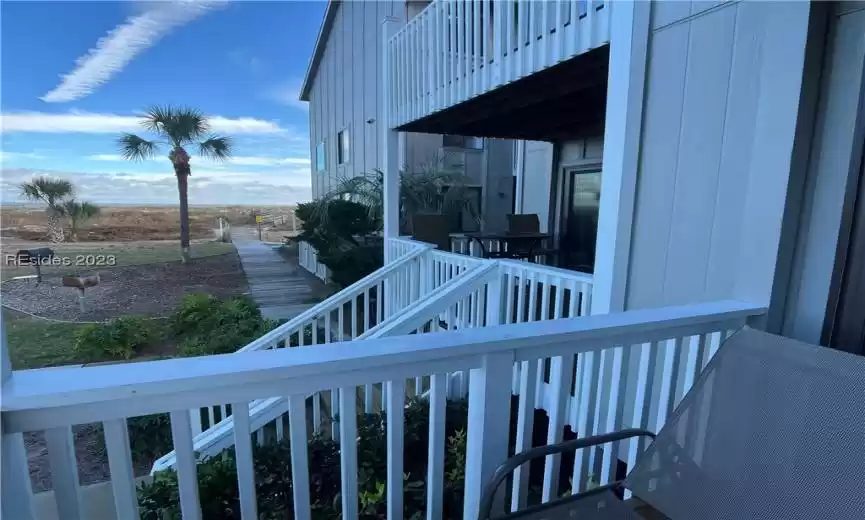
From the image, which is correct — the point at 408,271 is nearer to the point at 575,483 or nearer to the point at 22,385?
the point at 575,483

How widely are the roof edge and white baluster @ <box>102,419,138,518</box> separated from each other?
39.5ft

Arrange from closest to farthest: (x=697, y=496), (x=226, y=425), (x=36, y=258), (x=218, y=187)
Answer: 1. (x=697, y=496)
2. (x=226, y=425)
3. (x=36, y=258)
4. (x=218, y=187)

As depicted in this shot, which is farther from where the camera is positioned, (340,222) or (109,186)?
(340,222)

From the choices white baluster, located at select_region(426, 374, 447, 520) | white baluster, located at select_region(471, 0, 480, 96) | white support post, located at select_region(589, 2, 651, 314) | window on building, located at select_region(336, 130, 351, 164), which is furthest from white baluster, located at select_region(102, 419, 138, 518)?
window on building, located at select_region(336, 130, 351, 164)

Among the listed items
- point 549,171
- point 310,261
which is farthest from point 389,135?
point 310,261

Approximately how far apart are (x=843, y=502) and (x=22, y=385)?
1945mm

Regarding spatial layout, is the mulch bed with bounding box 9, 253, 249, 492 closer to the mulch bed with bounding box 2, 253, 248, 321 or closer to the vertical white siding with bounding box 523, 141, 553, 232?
the mulch bed with bounding box 2, 253, 248, 321

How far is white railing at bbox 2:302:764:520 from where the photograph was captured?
86 cm

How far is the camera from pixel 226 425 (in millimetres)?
3006

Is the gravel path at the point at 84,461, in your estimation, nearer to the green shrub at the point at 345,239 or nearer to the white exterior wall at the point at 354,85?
the green shrub at the point at 345,239

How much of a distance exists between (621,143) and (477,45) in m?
2.00

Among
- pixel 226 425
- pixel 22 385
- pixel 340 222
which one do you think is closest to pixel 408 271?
pixel 226 425

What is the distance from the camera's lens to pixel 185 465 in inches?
39.1

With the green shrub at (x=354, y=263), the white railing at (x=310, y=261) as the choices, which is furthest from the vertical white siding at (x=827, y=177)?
the white railing at (x=310, y=261)
